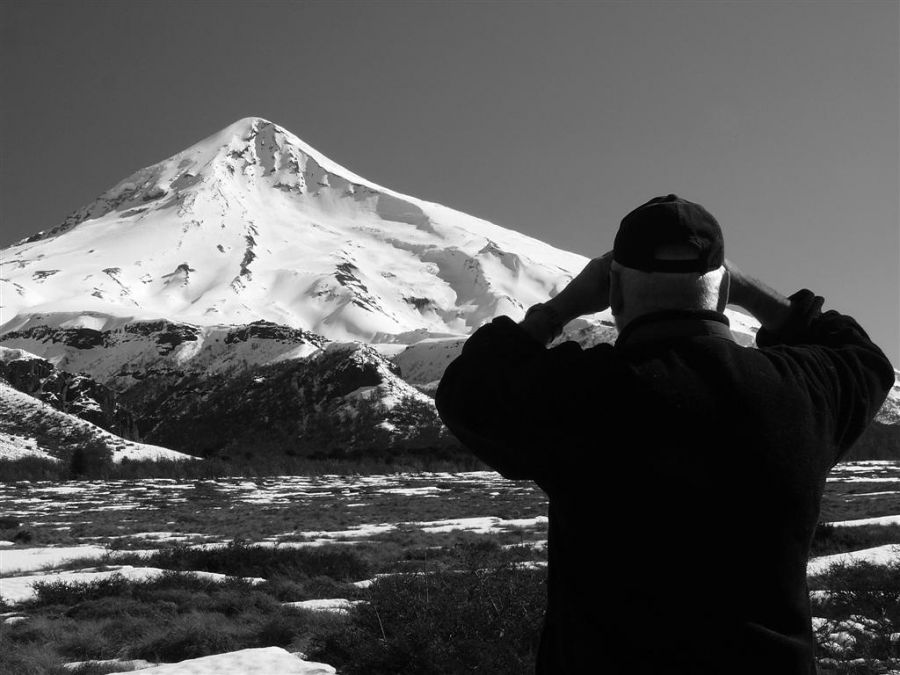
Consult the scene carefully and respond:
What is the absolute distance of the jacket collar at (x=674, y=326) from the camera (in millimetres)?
1466

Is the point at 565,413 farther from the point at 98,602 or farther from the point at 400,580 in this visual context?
the point at 98,602

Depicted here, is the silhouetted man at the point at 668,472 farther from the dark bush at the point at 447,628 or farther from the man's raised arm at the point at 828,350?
the dark bush at the point at 447,628

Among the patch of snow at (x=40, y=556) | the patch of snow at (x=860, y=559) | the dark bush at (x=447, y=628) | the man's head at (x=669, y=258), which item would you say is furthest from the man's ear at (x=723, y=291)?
the patch of snow at (x=40, y=556)

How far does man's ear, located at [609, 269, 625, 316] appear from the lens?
1.59 m

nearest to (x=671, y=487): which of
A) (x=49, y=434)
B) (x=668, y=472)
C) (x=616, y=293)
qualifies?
(x=668, y=472)

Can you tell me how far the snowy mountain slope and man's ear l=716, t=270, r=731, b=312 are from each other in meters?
111

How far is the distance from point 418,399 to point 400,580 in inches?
6395

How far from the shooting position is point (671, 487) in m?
1.31

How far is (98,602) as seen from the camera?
38.0ft

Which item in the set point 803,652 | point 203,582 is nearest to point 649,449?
point 803,652

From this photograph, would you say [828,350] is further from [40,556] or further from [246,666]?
[40,556]

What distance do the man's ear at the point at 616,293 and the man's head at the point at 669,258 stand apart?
0.02m

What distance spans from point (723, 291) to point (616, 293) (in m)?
0.24

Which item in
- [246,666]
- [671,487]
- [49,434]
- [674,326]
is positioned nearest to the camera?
[671,487]
